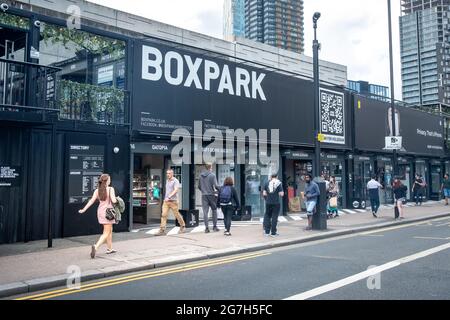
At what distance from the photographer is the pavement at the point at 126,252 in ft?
23.4

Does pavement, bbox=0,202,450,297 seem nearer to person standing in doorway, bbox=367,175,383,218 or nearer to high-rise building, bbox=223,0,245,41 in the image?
person standing in doorway, bbox=367,175,383,218

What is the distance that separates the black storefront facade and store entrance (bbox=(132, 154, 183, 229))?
0.12ft

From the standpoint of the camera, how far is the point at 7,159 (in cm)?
1049

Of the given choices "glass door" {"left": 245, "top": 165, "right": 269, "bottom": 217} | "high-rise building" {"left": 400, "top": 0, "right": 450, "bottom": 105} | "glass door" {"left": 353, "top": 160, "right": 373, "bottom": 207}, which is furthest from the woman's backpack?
"high-rise building" {"left": 400, "top": 0, "right": 450, "bottom": 105}

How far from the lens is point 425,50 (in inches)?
1313

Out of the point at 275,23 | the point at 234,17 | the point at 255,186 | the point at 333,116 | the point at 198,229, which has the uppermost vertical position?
the point at 275,23

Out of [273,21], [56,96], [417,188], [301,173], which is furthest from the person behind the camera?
[273,21]

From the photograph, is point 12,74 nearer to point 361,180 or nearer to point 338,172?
point 338,172

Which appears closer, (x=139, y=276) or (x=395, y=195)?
(x=139, y=276)

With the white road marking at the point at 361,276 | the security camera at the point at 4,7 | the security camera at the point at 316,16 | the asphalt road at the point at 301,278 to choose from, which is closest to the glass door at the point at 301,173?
the security camera at the point at 316,16


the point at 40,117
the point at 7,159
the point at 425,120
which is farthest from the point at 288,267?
the point at 425,120

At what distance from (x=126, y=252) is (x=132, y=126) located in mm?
4846

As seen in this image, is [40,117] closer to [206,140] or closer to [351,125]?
[206,140]

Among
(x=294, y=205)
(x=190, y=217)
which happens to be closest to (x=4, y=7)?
(x=190, y=217)
